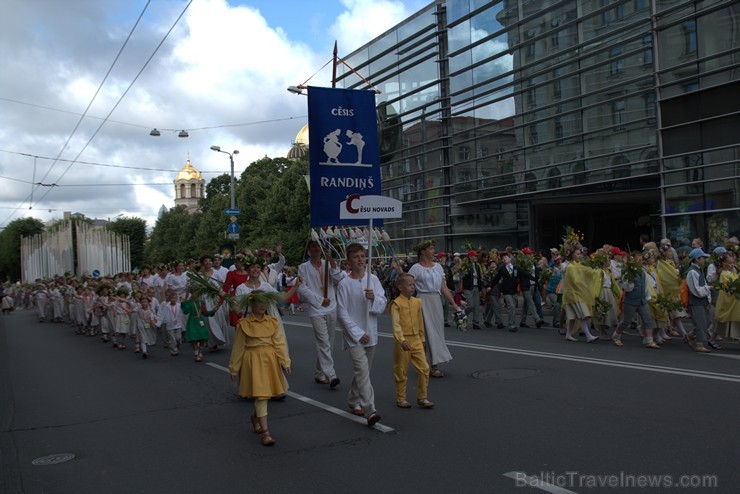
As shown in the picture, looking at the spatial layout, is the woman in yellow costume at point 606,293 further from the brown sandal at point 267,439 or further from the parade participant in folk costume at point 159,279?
the parade participant in folk costume at point 159,279

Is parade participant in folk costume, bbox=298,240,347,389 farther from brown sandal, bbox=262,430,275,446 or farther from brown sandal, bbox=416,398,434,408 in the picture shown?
brown sandal, bbox=262,430,275,446

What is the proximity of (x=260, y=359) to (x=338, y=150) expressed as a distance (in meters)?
3.57

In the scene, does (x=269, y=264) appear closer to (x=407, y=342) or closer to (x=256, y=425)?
(x=407, y=342)

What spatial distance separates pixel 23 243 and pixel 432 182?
165 feet

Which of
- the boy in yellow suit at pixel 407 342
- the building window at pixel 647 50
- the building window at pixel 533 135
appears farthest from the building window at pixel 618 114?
the boy in yellow suit at pixel 407 342

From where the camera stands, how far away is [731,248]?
12055 millimetres

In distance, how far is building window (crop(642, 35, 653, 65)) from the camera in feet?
70.9

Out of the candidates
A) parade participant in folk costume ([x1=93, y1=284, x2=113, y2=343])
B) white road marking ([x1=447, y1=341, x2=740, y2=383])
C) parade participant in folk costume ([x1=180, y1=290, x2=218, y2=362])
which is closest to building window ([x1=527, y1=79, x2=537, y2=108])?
white road marking ([x1=447, y1=341, x2=740, y2=383])

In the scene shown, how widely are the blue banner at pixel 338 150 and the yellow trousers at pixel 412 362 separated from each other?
2.15 meters

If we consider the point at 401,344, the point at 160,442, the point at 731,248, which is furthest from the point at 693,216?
the point at 160,442

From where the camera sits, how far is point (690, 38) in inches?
795

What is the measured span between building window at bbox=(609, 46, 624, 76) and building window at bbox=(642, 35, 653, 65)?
944 millimetres

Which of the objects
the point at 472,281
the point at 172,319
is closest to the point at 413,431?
the point at 172,319

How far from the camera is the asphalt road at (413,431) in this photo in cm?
502
